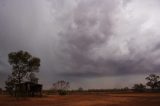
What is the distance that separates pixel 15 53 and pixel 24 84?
333 inches

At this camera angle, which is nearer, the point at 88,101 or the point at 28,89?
the point at 88,101

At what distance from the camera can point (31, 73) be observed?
6781 cm

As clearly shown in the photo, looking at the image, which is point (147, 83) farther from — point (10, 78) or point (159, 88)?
point (10, 78)

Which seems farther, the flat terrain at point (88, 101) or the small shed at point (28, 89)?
the small shed at point (28, 89)

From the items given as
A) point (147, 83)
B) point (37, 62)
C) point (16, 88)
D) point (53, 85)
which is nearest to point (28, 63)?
point (37, 62)

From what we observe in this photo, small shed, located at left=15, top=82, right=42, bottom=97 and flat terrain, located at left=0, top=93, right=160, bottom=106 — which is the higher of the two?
small shed, located at left=15, top=82, right=42, bottom=97

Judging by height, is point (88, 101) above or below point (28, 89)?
below

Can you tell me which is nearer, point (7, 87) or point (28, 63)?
point (28, 63)

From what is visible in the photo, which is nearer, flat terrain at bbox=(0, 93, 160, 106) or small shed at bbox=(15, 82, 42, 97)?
flat terrain at bbox=(0, 93, 160, 106)

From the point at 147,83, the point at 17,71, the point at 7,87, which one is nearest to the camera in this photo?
the point at 17,71

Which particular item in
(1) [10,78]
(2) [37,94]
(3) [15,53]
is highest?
(3) [15,53]

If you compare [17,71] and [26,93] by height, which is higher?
[17,71]

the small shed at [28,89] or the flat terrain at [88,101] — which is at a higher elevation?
the small shed at [28,89]

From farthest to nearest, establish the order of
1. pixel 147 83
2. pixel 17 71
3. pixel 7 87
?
pixel 147 83
pixel 7 87
pixel 17 71
